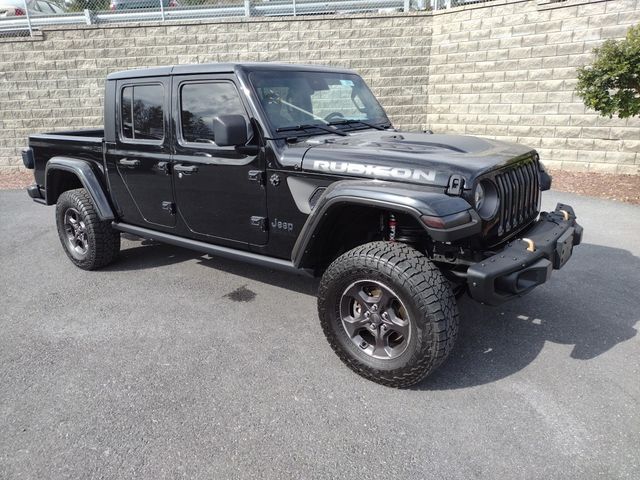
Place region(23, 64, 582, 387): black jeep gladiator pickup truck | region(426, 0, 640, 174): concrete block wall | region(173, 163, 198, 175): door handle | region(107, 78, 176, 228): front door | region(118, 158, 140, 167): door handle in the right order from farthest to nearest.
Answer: region(426, 0, 640, 174): concrete block wall
region(118, 158, 140, 167): door handle
region(107, 78, 176, 228): front door
region(173, 163, 198, 175): door handle
region(23, 64, 582, 387): black jeep gladiator pickup truck

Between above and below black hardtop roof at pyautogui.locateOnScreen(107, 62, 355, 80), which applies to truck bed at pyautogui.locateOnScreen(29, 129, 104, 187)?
below

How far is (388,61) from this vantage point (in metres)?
10.3

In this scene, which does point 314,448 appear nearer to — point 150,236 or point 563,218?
point 563,218

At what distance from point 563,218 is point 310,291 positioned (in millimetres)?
2078

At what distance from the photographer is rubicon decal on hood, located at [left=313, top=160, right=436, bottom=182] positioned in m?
2.72

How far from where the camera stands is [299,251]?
3184 mm

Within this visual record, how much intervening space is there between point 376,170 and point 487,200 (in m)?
0.68

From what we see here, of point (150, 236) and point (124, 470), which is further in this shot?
point (150, 236)

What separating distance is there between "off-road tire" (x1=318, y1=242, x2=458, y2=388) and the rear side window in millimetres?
2088

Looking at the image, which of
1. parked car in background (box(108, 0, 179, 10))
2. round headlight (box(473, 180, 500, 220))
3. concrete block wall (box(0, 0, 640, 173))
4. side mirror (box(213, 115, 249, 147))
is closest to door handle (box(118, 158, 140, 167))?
side mirror (box(213, 115, 249, 147))

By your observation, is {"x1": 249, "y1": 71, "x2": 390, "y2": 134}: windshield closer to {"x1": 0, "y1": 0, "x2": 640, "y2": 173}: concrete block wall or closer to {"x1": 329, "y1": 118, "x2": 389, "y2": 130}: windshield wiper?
{"x1": 329, "y1": 118, "x2": 389, "y2": 130}: windshield wiper

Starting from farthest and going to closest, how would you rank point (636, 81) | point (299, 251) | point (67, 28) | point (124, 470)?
point (67, 28)
point (636, 81)
point (299, 251)
point (124, 470)

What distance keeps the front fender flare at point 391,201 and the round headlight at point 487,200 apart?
175mm

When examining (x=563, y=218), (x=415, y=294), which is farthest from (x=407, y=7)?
(x=415, y=294)
